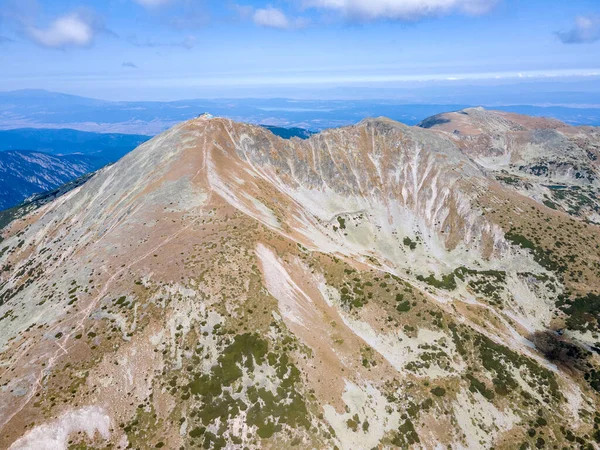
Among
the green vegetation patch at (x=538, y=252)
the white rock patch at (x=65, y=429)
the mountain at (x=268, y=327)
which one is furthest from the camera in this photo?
the green vegetation patch at (x=538, y=252)

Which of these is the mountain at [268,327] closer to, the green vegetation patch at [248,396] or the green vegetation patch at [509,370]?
the green vegetation patch at [248,396]

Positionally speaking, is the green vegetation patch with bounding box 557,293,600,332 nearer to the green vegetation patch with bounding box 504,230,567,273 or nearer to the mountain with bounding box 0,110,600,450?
the mountain with bounding box 0,110,600,450

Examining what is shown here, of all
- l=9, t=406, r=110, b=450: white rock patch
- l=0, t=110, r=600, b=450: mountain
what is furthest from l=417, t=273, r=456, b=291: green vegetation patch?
l=9, t=406, r=110, b=450: white rock patch

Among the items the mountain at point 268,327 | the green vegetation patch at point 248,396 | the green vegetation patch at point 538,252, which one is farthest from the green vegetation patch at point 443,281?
the green vegetation patch at point 248,396

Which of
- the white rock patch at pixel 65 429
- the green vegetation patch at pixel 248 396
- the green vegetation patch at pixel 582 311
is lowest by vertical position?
the green vegetation patch at pixel 582 311

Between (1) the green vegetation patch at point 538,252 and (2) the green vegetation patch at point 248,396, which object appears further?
(1) the green vegetation patch at point 538,252

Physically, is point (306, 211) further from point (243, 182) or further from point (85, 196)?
point (85, 196)

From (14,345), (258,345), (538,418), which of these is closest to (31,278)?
(14,345)

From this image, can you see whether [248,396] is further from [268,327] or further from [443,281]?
[443,281]

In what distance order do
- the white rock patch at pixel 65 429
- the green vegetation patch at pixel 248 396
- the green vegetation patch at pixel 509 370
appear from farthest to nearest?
the green vegetation patch at pixel 509 370, the green vegetation patch at pixel 248 396, the white rock patch at pixel 65 429
